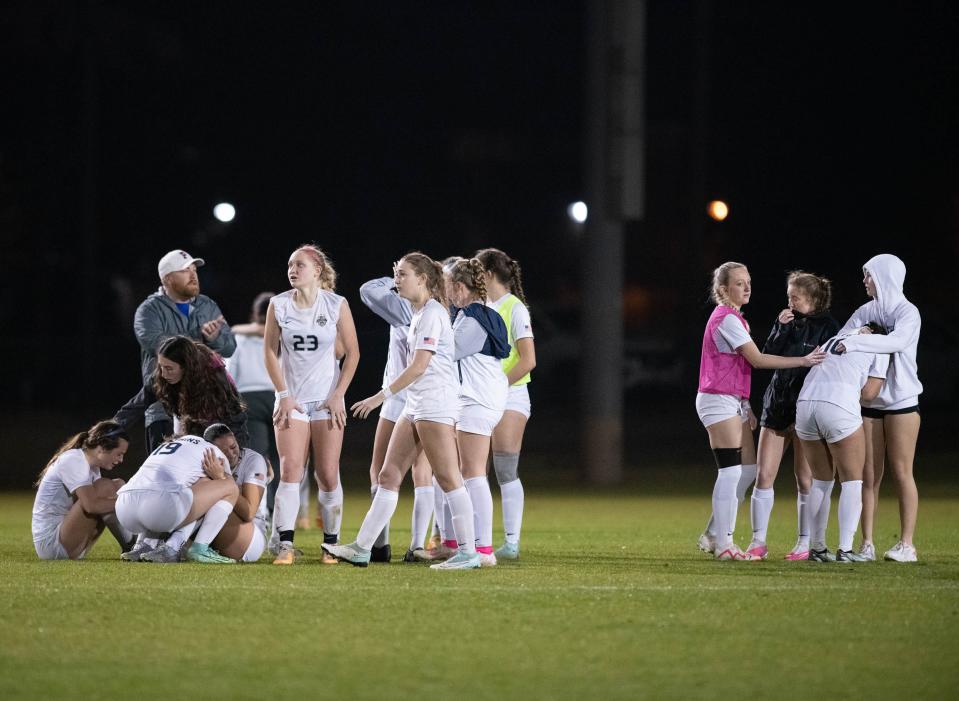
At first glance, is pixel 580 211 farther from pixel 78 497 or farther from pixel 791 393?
pixel 78 497

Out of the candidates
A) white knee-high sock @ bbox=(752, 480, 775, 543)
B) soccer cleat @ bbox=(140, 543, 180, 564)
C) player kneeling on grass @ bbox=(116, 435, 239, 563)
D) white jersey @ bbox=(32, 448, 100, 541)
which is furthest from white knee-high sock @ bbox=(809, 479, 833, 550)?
white jersey @ bbox=(32, 448, 100, 541)

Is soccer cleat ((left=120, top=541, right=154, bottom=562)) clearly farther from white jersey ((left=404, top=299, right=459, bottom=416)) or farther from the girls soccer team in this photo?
white jersey ((left=404, top=299, right=459, bottom=416))

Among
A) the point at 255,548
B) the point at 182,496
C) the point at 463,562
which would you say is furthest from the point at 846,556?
the point at 182,496

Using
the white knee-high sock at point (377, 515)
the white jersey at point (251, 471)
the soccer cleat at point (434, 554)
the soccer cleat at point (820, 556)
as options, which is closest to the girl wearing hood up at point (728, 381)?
the soccer cleat at point (820, 556)

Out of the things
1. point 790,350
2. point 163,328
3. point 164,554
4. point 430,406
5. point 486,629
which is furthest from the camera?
point 163,328

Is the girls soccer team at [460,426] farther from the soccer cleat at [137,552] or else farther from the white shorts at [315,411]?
Answer: the soccer cleat at [137,552]

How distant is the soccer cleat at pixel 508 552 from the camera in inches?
438

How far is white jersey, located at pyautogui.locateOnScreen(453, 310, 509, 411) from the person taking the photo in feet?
33.9

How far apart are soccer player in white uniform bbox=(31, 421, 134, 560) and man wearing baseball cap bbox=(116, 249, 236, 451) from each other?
695 mm

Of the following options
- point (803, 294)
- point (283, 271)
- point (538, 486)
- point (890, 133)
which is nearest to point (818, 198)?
point (890, 133)

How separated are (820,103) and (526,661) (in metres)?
44.1

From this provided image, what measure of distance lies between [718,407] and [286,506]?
2.96 meters

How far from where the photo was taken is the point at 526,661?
7.10 m

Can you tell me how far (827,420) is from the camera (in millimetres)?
10602
